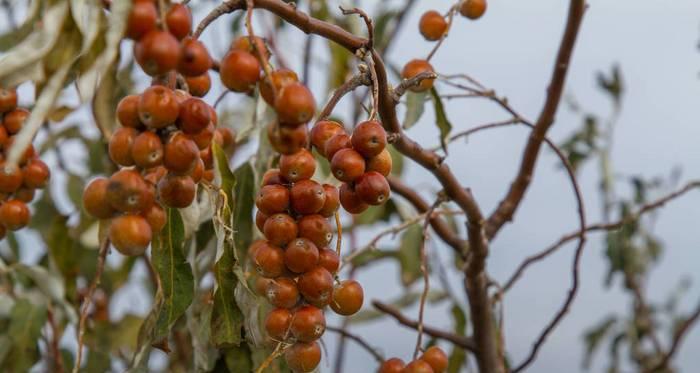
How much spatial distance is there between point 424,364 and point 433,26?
39cm

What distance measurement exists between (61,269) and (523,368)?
795mm

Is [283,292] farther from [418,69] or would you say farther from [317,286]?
[418,69]

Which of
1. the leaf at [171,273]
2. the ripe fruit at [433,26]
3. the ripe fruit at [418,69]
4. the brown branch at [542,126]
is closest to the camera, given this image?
the leaf at [171,273]

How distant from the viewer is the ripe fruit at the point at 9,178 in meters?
0.87

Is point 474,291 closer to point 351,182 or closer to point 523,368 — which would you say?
point 523,368

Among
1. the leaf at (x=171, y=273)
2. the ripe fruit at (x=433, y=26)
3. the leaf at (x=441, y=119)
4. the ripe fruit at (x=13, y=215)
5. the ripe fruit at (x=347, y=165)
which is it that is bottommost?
the ripe fruit at (x=13, y=215)

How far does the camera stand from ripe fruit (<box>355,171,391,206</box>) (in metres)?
0.63

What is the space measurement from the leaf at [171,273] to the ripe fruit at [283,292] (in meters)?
0.11

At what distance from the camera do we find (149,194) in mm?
583

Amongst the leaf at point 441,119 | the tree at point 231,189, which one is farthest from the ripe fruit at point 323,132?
the leaf at point 441,119

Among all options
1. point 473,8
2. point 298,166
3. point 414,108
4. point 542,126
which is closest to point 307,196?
point 298,166

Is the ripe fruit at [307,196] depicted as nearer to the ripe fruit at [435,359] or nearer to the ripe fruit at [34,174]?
the ripe fruit at [435,359]

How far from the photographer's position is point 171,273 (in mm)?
748

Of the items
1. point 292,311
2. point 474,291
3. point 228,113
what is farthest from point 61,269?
point 292,311
